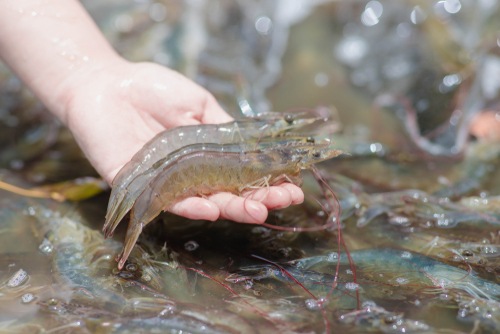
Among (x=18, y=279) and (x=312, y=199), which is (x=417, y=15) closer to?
(x=312, y=199)

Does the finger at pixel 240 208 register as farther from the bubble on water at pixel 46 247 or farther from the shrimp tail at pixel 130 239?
the bubble on water at pixel 46 247

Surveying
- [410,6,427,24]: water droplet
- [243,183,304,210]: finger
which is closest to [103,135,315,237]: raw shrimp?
[243,183,304,210]: finger

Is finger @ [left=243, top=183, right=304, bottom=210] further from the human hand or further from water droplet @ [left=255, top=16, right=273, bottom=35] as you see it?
water droplet @ [left=255, top=16, right=273, bottom=35]

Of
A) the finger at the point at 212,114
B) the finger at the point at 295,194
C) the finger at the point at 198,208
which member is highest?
the finger at the point at 212,114

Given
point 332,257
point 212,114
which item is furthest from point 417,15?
point 332,257

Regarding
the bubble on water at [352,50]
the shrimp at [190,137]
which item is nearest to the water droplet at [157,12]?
the bubble on water at [352,50]

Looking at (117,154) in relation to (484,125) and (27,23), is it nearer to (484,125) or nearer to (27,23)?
(27,23)
